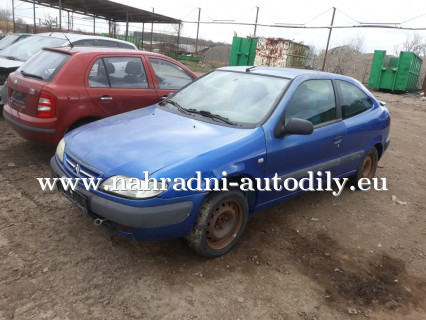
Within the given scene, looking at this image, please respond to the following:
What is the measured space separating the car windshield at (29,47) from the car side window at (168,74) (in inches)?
110

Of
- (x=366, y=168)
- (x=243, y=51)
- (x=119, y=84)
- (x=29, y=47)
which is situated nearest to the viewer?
(x=119, y=84)

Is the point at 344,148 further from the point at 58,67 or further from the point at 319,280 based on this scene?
the point at 58,67

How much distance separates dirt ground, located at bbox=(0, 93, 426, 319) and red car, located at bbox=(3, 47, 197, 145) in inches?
29.3

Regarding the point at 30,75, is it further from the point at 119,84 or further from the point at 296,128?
the point at 296,128

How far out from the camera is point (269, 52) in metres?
18.7

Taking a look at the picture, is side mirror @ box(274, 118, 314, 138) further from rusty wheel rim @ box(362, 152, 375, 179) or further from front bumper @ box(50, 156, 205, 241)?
rusty wheel rim @ box(362, 152, 375, 179)

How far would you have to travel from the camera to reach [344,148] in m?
4.19

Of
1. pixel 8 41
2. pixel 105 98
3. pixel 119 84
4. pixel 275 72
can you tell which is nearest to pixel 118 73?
pixel 119 84

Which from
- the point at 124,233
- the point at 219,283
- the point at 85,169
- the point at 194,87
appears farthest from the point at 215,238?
the point at 194,87

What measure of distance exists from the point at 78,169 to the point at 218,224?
125 centimetres

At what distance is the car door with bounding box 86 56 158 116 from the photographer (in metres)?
4.71

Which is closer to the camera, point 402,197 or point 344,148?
point 344,148

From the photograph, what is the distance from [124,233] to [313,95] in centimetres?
245

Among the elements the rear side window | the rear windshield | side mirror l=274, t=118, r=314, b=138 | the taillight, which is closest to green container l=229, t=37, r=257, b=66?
the rear side window
